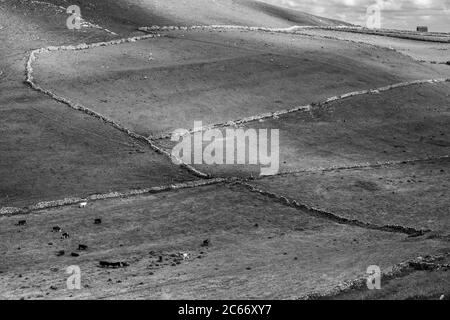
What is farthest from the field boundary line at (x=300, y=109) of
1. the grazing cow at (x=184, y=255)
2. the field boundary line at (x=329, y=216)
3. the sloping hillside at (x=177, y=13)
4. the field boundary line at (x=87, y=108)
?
the sloping hillside at (x=177, y=13)

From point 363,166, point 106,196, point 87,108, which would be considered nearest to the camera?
point 106,196

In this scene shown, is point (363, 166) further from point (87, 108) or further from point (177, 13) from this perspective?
point (177, 13)

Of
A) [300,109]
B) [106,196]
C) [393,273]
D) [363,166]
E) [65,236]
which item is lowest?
[65,236]

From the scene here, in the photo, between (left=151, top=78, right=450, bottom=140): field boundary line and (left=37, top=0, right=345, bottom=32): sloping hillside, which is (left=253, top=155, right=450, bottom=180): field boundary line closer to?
(left=151, top=78, right=450, bottom=140): field boundary line

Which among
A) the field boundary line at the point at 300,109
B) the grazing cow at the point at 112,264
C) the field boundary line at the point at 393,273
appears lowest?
the grazing cow at the point at 112,264

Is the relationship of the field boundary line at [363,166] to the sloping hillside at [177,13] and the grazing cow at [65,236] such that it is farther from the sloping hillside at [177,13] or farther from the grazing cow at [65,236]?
the sloping hillside at [177,13]

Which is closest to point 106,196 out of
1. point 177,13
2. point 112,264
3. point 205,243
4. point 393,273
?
point 205,243

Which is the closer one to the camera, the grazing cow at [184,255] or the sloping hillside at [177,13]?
the grazing cow at [184,255]

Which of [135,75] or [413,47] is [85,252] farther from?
[413,47]

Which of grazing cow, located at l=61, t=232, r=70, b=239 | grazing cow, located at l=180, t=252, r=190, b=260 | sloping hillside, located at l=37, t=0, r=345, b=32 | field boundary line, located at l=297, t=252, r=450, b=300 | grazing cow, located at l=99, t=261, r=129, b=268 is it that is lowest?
grazing cow, located at l=180, t=252, r=190, b=260

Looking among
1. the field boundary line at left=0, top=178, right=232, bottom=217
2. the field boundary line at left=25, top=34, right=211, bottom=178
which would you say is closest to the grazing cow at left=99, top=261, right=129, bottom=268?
the field boundary line at left=0, top=178, right=232, bottom=217

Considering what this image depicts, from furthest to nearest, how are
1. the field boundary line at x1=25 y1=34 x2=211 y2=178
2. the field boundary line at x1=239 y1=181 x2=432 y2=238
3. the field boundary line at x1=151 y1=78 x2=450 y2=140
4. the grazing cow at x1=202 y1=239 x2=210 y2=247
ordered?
the field boundary line at x1=151 y1=78 x2=450 y2=140, the field boundary line at x1=25 y1=34 x2=211 y2=178, the field boundary line at x1=239 y1=181 x2=432 y2=238, the grazing cow at x1=202 y1=239 x2=210 y2=247

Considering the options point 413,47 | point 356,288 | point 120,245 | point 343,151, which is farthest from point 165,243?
point 413,47
